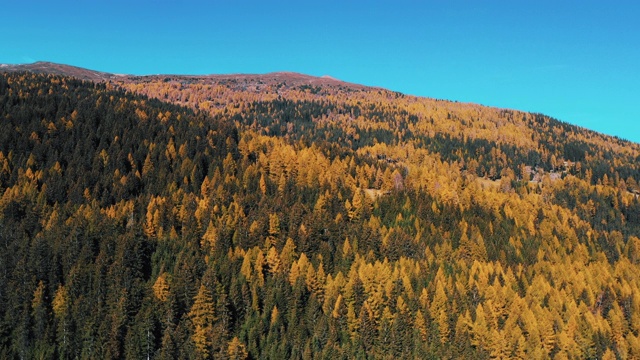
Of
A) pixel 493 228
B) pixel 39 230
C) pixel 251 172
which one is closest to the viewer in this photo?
pixel 39 230

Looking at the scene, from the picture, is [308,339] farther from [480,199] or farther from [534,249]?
[480,199]

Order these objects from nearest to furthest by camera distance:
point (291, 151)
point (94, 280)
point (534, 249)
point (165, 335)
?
point (165, 335)
point (94, 280)
point (534, 249)
point (291, 151)

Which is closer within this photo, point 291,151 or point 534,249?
point 534,249

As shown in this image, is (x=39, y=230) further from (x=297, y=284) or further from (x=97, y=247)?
(x=297, y=284)

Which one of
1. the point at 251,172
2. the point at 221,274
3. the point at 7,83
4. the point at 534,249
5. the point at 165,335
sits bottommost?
the point at 165,335

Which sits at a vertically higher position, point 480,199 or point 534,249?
point 480,199

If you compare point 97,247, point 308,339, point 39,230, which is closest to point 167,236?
point 97,247

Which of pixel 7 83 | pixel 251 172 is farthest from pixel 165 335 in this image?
pixel 7 83
